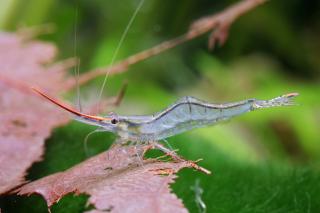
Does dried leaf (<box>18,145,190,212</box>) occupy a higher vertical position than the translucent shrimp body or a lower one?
lower

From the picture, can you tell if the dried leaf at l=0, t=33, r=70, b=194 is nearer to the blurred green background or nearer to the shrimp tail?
the blurred green background

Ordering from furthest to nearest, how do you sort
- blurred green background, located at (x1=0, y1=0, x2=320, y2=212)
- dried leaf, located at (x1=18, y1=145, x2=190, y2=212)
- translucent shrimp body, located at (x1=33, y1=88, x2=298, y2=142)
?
1. blurred green background, located at (x1=0, y1=0, x2=320, y2=212)
2. translucent shrimp body, located at (x1=33, y1=88, x2=298, y2=142)
3. dried leaf, located at (x1=18, y1=145, x2=190, y2=212)

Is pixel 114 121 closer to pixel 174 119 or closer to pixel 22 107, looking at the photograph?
pixel 174 119

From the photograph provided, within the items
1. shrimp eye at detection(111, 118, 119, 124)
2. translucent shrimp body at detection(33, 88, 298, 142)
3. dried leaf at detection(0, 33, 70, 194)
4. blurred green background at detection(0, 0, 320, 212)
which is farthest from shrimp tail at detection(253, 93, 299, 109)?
dried leaf at detection(0, 33, 70, 194)

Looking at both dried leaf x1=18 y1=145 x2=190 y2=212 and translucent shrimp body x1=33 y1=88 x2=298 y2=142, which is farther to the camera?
translucent shrimp body x1=33 y1=88 x2=298 y2=142

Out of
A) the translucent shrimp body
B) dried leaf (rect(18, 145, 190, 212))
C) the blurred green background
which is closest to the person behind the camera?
dried leaf (rect(18, 145, 190, 212))

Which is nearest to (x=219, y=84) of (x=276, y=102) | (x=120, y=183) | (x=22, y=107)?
(x=22, y=107)

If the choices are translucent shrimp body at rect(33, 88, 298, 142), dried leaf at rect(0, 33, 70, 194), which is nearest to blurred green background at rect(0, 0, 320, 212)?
dried leaf at rect(0, 33, 70, 194)
